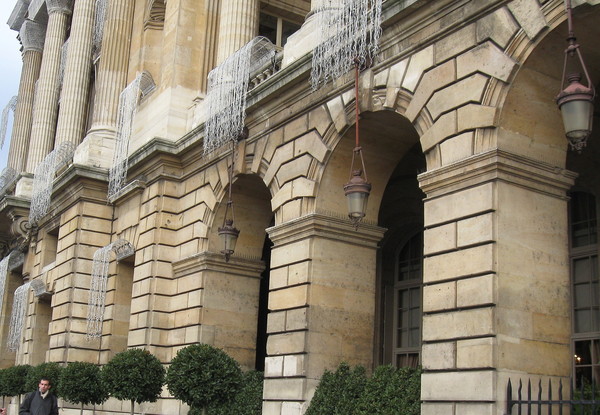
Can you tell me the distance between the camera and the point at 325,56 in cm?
1572

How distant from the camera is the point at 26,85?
3978cm

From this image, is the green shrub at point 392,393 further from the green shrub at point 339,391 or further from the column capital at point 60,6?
the column capital at point 60,6

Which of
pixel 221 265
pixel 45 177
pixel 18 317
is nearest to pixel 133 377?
pixel 221 265

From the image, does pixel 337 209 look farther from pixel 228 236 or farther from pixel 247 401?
pixel 247 401

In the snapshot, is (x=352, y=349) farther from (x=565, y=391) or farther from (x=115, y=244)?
(x=115, y=244)

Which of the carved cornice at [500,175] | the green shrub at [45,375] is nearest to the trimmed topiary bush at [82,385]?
the green shrub at [45,375]

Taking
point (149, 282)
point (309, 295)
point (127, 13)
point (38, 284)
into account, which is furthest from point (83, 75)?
point (309, 295)

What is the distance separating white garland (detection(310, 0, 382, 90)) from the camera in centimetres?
1483

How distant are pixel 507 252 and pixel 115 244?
14930mm

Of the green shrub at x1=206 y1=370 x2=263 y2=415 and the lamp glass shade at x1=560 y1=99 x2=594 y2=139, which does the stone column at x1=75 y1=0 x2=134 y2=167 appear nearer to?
the green shrub at x1=206 y1=370 x2=263 y2=415

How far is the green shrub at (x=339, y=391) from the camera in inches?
567

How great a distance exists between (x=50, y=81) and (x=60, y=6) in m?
3.20

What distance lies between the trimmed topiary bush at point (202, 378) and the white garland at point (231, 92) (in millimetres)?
5623

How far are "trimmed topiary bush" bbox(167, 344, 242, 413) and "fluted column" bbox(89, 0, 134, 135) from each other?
41.6 feet
